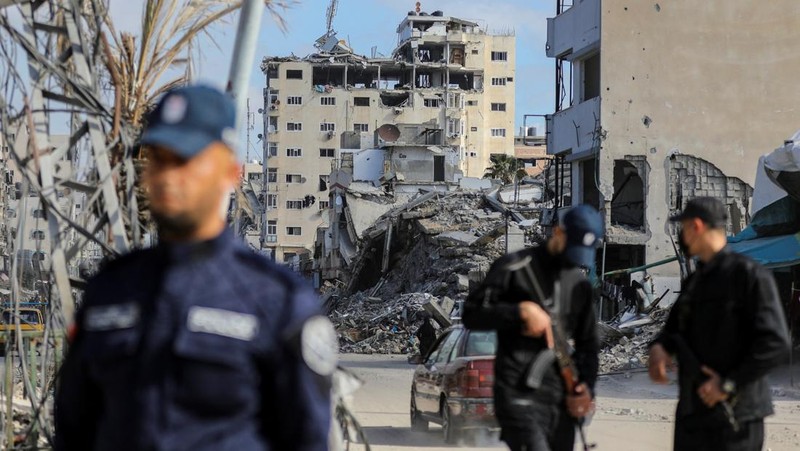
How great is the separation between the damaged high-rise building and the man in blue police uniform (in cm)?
3893

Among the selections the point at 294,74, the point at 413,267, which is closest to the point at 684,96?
the point at 413,267

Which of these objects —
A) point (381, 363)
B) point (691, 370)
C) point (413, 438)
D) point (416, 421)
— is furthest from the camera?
point (381, 363)

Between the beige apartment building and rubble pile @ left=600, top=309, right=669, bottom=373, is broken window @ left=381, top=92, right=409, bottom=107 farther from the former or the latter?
rubble pile @ left=600, top=309, right=669, bottom=373

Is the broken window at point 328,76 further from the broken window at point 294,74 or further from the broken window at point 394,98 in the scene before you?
the broken window at point 394,98

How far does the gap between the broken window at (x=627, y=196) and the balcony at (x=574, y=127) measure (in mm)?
1473

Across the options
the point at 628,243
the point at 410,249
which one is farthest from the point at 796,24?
the point at 410,249

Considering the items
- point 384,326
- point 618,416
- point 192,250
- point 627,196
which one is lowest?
point 384,326

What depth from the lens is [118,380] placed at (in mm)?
2732

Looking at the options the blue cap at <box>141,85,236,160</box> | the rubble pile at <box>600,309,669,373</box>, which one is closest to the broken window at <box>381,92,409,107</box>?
the rubble pile at <box>600,309,669,373</box>

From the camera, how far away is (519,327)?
6.27 meters

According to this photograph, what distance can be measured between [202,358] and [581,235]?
3.87 m

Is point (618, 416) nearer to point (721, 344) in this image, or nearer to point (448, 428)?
point (448, 428)

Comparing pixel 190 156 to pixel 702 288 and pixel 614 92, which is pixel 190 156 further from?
pixel 614 92

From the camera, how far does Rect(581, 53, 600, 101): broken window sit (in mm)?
43312
